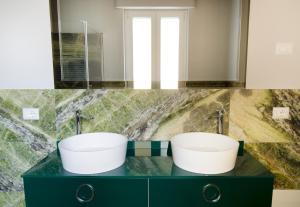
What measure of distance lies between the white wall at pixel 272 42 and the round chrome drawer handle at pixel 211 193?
0.77m

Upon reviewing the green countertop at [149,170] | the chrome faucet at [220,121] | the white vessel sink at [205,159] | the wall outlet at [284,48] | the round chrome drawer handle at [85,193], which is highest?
the wall outlet at [284,48]

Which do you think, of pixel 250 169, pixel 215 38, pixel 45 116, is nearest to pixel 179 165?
pixel 250 169

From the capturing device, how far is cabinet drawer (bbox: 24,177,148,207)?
129 centimetres

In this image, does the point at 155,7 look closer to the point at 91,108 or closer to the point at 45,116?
the point at 91,108

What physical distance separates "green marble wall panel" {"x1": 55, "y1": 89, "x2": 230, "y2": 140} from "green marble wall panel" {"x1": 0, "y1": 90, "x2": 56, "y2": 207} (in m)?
0.09

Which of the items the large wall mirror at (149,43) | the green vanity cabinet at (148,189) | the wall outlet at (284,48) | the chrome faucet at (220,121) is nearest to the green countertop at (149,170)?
the green vanity cabinet at (148,189)

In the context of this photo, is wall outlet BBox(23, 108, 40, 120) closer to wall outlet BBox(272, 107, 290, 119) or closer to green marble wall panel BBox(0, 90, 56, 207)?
green marble wall panel BBox(0, 90, 56, 207)

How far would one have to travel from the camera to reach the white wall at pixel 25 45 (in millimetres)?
1616

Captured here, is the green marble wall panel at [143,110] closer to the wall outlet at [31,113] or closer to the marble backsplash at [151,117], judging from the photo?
the marble backsplash at [151,117]

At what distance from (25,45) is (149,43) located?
0.85 m

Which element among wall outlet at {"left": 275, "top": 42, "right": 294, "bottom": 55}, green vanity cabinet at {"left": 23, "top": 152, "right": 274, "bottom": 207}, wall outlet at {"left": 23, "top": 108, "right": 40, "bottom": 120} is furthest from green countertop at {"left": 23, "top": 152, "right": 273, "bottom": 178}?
wall outlet at {"left": 275, "top": 42, "right": 294, "bottom": 55}

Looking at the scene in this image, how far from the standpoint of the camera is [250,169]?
1.38m

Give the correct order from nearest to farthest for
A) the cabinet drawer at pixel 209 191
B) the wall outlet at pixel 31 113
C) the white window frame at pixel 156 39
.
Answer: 1. the cabinet drawer at pixel 209 191
2. the white window frame at pixel 156 39
3. the wall outlet at pixel 31 113

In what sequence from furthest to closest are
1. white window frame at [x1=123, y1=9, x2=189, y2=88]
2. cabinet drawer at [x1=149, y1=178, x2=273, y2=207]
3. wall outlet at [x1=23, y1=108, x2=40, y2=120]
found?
1. wall outlet at [x1=23, y1=108, x2=40, y2=120]
2. white window frame at [x1=123, y1=9, x2=189, y2=88]
3. cabinet drawer at [x1=149, y1=178, x2=273, y2=207]
